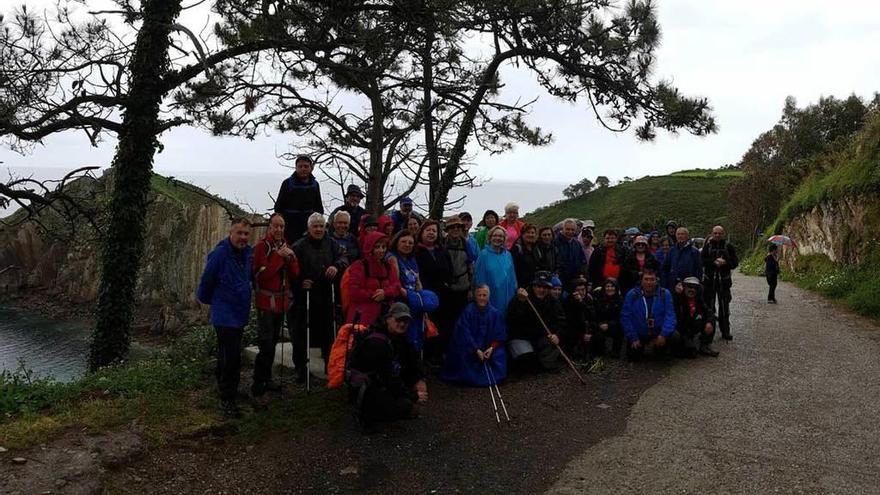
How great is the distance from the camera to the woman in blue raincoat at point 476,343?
21.4 ft

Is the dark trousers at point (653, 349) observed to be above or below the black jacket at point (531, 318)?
below

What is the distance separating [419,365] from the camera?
5.50 metres

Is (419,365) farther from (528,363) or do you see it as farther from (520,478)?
(528,363)

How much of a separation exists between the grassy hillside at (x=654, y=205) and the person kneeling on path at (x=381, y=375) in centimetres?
4612

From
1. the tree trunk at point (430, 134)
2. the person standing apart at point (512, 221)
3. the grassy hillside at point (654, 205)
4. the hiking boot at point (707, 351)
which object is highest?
the grassy hillside at point (654, 205)

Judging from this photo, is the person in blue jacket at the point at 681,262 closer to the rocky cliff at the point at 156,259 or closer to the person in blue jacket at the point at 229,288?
the person in blue jacket at the point at 229,288

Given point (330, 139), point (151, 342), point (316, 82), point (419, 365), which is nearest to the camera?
point (419, 365)

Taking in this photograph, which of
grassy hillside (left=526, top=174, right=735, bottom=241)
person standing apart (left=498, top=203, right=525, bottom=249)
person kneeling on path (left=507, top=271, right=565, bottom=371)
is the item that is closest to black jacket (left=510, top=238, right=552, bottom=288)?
person kneeling on path (left=507, top=271, right=565, bottom=371)

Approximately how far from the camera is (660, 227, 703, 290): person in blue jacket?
8266mm

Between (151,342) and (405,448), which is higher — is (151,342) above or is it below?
below

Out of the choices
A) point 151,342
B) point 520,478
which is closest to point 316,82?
point 520,478

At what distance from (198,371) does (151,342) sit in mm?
28545

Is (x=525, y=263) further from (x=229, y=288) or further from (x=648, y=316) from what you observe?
(x=229, y=288)

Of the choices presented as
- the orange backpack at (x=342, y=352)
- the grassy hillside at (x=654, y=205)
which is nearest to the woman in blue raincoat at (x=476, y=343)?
the orange backpack at (x=342, y=352)
